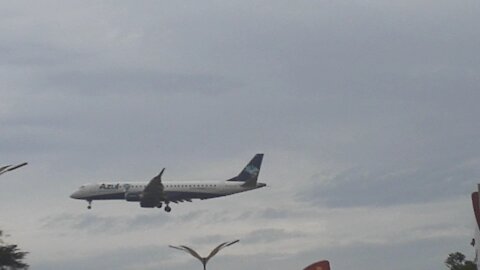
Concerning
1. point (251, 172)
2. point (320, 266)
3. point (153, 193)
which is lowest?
point (320, 266)

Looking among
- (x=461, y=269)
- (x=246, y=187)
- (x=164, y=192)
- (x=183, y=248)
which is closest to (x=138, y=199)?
(x=164, y=192)

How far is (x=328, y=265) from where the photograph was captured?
34250mm

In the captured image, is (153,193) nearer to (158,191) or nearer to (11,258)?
(158,191)

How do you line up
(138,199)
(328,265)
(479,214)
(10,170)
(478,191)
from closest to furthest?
(328,265)
(10,170)
(478,191)
(479,214)
(138,199)

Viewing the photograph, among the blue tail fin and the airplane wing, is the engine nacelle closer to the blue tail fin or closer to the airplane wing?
the airplane wing

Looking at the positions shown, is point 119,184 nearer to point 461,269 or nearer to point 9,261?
point 461,269

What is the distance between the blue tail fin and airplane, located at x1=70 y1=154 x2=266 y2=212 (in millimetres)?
2160

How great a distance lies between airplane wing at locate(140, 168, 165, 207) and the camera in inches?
5256

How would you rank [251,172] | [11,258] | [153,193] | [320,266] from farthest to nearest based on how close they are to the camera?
1. [251,172]
2. [153,193]
3. [11,258]
4. [320,266]

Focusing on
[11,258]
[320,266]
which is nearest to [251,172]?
[11,258]

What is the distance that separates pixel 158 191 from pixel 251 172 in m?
14.7

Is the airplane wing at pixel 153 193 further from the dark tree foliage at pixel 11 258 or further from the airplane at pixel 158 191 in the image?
the dark tree foliage at pixel 11 258

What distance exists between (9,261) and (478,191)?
26690 mm

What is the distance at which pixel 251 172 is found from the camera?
474 feet
